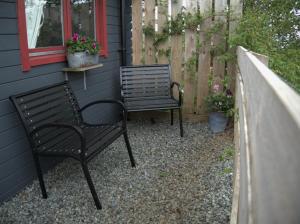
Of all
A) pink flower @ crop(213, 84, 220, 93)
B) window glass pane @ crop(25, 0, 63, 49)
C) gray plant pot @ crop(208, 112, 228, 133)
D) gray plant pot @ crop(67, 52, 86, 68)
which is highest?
window glass pane @ crop(25, 0, 63, 49)

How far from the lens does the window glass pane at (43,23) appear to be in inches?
107

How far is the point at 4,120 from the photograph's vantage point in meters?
2.41

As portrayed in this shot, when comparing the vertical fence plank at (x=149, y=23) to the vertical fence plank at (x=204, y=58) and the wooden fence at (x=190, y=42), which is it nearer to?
the wooden fence at (x=190, y=42)

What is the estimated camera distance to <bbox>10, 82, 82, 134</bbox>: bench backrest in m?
2.46

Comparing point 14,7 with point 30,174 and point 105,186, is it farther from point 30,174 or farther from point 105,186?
point 105,186

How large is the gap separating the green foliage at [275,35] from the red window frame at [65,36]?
149 cm

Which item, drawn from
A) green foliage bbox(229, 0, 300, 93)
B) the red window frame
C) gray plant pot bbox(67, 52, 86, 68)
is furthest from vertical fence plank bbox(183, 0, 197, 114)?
gray plant pot bbox(67, 52, 86, 68)

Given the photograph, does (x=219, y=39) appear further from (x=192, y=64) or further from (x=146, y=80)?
(x=146, y=80)

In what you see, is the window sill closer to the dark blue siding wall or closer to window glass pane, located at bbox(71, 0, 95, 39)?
A: the dark blue siding wall

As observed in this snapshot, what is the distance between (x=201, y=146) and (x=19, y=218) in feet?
6.79

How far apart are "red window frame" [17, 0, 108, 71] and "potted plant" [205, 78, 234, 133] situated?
4.73 feet

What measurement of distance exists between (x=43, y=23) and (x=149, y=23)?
196 cm

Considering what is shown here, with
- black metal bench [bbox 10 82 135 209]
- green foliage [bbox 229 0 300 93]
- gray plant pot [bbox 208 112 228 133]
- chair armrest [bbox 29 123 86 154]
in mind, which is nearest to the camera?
chair armrest [bbox 29 123 86 154]

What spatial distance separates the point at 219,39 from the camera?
443cm
